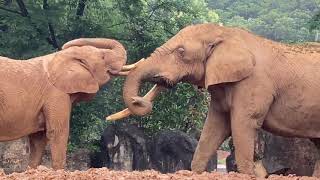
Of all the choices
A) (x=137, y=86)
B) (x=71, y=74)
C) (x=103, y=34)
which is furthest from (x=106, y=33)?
(x=137, y=86)

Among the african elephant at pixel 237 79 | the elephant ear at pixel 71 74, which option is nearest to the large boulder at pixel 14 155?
the elephant ear at pixel 71 74

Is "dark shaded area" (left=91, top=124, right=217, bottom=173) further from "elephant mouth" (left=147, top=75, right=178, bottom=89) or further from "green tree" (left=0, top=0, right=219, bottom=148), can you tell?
"elephant mouth" (left=147, top=75, right=178, bottom=89)

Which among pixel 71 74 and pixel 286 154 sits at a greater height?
pixel 71 74

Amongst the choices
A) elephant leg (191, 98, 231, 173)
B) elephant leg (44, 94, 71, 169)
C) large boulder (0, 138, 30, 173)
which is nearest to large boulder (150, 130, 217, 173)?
large boulder (0, 138, 30, 173)

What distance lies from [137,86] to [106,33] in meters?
8.52

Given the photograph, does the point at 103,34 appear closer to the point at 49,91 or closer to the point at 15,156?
Answer: the point at 15,156

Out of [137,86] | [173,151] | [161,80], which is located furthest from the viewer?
[173,151]

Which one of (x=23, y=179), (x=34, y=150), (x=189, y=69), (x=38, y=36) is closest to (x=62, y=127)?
(x=34, y=150)

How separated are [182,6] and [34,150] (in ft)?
28.8

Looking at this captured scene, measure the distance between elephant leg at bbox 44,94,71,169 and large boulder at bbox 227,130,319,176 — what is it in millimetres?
3485

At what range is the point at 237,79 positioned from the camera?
8891mm

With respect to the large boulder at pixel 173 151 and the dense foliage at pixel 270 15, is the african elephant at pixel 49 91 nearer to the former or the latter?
the large boulder at pixel 173 151

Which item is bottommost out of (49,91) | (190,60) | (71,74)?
(49,91)

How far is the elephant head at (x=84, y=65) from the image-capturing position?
10516 mm
